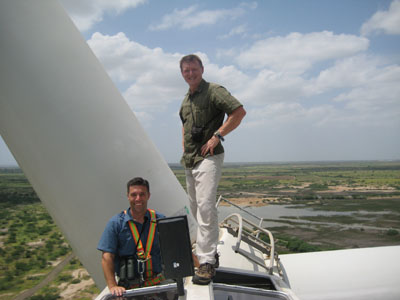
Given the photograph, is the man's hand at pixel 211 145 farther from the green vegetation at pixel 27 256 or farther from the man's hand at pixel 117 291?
the green vegetation at pixel 27 256

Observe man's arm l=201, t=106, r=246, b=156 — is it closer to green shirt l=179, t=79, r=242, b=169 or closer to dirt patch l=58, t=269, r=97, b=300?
green shirt l=179, t=79, r=242, b=169

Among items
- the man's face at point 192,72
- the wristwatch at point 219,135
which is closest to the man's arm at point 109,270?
the wristwatch at point 219,135

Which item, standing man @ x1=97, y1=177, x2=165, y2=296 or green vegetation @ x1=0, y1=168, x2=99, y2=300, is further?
green vegetation @ x1=0, y1=168, x2=99, y2=300

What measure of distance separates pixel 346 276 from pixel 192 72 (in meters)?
4.50

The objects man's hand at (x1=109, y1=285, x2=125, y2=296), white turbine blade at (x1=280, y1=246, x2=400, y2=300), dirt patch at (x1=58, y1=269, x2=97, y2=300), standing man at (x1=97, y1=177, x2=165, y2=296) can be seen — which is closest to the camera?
man's hand at (x1=109, y1=285, x2=125, y2=296)

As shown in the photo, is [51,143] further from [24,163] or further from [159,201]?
[159,201]

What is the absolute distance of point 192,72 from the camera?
10.1 ft

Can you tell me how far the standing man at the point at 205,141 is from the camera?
9.19ft

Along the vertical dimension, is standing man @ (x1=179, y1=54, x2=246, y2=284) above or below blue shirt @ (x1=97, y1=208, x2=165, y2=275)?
above

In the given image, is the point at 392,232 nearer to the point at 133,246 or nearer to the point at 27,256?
the point at 27,256

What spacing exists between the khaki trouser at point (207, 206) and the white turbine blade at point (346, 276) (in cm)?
309

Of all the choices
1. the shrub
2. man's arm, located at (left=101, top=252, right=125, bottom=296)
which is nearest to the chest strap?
man's arm, located at (left=101, top=252, right=125, bottom=296)

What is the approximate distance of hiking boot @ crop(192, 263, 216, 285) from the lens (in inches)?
94.4

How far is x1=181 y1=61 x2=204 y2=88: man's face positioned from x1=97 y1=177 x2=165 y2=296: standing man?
1206 mm
